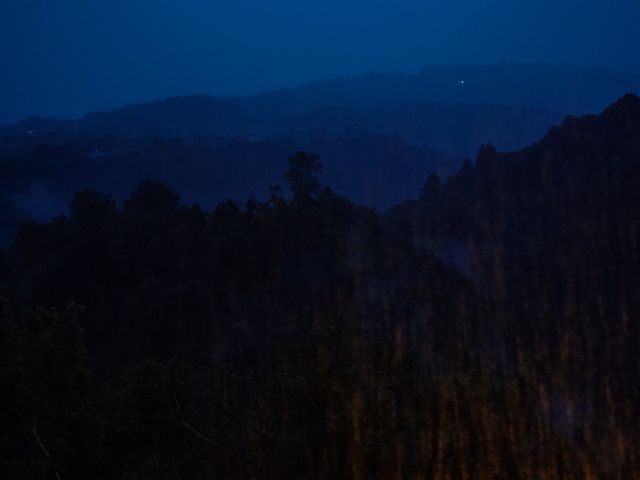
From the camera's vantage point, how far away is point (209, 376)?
12469mm

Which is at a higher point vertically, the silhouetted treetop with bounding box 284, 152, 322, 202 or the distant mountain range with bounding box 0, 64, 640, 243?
the distant mountain range with bounding box 0, 64, 640, 243

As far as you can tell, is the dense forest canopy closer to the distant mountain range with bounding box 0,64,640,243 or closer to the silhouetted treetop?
the silhouetted treetop

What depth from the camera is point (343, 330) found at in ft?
34.9

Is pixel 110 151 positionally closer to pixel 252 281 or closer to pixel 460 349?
pixel 252 281

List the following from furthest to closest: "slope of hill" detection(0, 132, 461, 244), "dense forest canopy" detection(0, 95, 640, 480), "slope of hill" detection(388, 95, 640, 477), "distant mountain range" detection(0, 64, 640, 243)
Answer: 1. "distant mountain range" detection(0, 64, 640, 243)
2. "slope of hill" detection(0, 132, 461, 244)
3. "slope of hill" detection(388, 95, 640, 477)
4. "dense forest canopy" detection(0, 95, 640, 480)

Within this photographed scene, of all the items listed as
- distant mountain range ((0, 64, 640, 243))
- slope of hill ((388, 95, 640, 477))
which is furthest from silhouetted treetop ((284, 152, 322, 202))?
distant mountain range ((0, 64, 640, 243))

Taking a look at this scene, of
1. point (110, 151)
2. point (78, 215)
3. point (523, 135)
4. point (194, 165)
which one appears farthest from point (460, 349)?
point (523, 135)

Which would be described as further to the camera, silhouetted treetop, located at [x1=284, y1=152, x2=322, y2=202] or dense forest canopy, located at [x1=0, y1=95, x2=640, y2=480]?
silhouetted treetop, located at [x1=284, y1=152, x2=322, y2=202]

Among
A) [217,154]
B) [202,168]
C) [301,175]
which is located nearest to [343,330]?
[301,175]

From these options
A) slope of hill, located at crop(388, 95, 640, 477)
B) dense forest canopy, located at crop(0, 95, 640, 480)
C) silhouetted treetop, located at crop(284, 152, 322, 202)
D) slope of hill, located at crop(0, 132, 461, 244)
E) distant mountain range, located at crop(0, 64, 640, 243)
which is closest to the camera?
dense forest canopy, located at crop(0, 95, 640, 480)

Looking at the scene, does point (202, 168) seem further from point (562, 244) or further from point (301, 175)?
point (562, 244)

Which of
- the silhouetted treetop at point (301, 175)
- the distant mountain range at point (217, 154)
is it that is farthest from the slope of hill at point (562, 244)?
the distant mountain range at point (217, 154)

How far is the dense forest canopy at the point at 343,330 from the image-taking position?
7.92 meters

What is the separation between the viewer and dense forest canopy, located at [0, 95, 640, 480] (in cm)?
792
